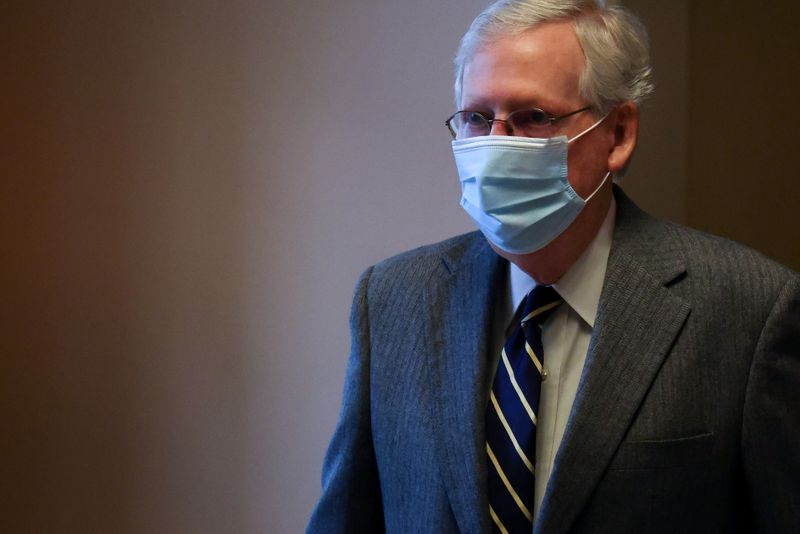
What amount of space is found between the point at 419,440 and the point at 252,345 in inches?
33.1

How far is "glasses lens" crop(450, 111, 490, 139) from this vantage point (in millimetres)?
1308

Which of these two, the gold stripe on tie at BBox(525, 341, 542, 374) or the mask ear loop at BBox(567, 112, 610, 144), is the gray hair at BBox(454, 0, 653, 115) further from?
the gold stripe on tie at BBox(525, 341, 542, 374)

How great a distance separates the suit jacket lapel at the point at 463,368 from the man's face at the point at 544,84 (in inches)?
8.6

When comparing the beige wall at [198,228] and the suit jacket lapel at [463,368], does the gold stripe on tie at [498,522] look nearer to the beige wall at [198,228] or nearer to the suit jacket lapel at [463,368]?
the suit jacket lapel at [463,368]

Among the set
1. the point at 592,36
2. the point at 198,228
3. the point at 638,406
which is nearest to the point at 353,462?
the point at 638,406

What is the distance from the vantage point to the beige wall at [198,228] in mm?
1995

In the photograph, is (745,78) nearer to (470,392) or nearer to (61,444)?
(470,392)

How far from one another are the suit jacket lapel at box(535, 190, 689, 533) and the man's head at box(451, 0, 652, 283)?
0.29ft

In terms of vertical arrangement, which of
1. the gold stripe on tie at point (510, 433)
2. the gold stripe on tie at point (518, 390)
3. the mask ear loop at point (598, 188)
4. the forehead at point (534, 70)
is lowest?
the gold stripe on tie at point (510, 433)

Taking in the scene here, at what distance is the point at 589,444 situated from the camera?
1.18 m

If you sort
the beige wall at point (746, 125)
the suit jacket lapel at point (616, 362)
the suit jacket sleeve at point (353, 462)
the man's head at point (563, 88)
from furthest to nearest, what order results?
1. the beige wall at point (746, 125)
2. the suit jacket sleeve at point (353, 462)
3. the man's head at point (563, 88)
4. the suit jacket lapel at point (616, 362)

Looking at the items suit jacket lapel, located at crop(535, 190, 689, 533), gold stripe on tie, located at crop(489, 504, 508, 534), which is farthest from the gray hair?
gold stripe on tie, located at crop(489, 504, 508, 534)

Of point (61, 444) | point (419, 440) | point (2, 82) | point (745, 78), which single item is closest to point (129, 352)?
point (61, 444)

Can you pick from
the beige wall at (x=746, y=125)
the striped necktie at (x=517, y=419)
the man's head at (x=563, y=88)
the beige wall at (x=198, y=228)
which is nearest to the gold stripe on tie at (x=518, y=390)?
the striped necktie at (x=517, y=419)
